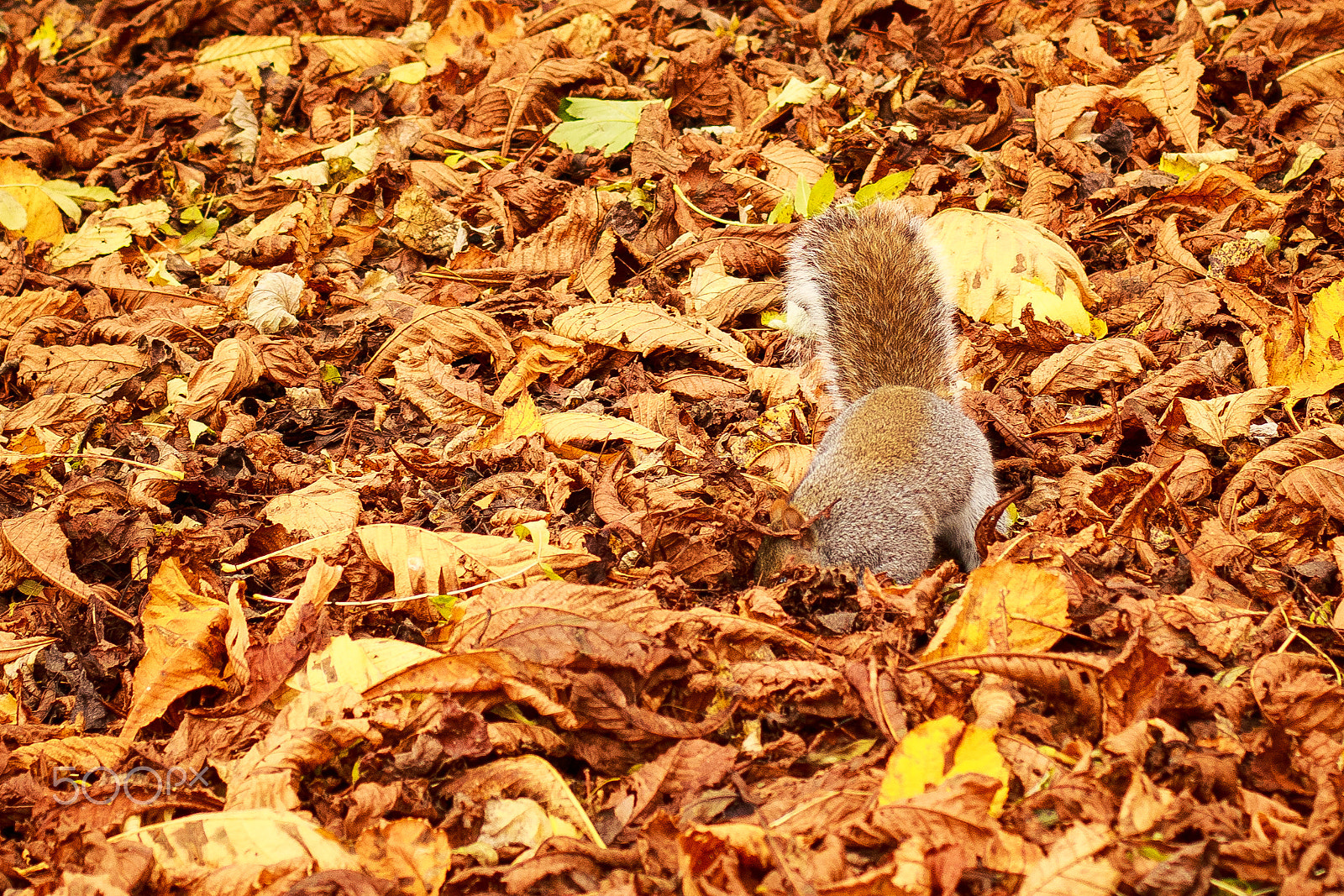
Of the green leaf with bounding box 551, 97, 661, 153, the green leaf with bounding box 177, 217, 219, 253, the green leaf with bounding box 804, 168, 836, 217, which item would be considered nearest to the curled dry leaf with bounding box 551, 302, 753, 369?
the green leaf with bounding box 804, 168, 836, 217

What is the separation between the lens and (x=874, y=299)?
11.9 feet

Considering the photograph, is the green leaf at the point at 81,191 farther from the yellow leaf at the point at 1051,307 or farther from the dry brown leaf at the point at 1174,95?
the dry brown leaf at the point at 1174,95

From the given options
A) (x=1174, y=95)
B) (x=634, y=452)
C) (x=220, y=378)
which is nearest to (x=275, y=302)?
(x=220, y=378)

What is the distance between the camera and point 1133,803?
1903 mm

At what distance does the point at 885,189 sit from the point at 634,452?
1819 mm

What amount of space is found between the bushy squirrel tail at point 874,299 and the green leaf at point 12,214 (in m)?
3.59

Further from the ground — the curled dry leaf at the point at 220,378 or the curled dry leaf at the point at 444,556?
the curled dry leaf at the point at 444,556

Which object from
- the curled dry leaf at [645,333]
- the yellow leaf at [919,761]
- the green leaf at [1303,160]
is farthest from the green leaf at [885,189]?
the yellow leaf at [919,761]

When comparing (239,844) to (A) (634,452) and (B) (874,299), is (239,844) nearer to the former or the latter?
(A) (634,452)

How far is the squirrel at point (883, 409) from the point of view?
315 centimetres

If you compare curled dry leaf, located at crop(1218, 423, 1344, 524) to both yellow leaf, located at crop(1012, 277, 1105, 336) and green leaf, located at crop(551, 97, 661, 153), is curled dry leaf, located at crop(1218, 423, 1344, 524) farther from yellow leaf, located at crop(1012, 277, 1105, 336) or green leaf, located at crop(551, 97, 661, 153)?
green leaf, located at crop(551, 97, 661, 153)

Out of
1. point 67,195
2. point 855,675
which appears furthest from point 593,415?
point 67,195

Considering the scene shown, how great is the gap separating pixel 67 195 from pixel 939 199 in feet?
13.3

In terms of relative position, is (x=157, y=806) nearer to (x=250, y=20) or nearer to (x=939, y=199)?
(x=939, y=199)
